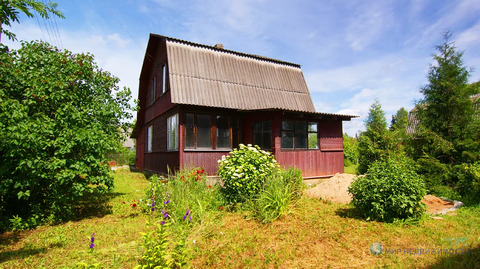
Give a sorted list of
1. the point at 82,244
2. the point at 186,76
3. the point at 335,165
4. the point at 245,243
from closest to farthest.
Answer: the point at 245,243, the point at 82,244, the point at 186,76, the point at 335,165

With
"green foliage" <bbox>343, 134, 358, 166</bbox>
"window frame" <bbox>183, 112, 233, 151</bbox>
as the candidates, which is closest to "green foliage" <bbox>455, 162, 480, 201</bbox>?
"window frame" <bbox>183, 112, 233, 151</bbox>

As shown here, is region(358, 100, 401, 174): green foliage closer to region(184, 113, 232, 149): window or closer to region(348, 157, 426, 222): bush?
region(184, 113, 232, 149): window

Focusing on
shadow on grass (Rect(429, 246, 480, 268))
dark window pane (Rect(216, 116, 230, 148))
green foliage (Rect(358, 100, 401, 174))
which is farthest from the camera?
green foliage (Rect(358, 100, 401, 174))

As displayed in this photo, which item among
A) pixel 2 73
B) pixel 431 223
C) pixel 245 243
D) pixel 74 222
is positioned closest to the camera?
pixel 245 243

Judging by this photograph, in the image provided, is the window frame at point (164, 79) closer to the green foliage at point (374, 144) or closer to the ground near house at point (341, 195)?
the ground near house at point (341, 195)

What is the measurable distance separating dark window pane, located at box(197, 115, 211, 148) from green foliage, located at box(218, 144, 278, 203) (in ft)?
14.2

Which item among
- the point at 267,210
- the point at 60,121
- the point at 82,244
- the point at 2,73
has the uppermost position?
the point at 2,73

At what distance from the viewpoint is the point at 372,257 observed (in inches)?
157

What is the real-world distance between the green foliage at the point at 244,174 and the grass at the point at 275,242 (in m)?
0.71

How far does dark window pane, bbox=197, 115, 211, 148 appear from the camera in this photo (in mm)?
11562

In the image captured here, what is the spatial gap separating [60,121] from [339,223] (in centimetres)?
659

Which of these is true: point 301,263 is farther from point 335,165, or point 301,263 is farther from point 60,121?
point 335,165

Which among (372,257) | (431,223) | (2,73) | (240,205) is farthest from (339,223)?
(2,73)

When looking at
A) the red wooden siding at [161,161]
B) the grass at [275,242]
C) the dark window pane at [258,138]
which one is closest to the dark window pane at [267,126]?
the dark window pane at [258,138]
